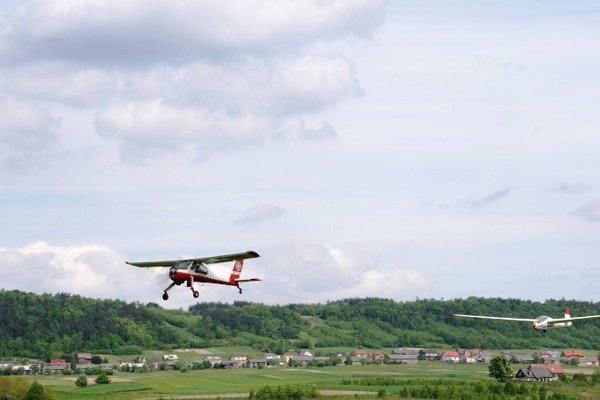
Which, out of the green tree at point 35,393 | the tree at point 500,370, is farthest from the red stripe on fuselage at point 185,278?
the tree at point 500,370

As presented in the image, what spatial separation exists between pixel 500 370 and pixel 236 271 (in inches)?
4477

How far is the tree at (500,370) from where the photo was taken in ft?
A: 634

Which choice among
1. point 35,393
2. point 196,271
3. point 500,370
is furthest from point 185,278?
point 500,370

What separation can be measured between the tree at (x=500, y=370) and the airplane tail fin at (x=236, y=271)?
362 feet

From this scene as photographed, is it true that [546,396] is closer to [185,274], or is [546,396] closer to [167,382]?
[167,382]

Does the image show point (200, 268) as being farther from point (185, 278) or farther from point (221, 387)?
point (221, 387)

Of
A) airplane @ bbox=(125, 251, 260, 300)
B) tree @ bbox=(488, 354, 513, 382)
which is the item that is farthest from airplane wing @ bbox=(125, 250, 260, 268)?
tree @ bbox=(488, 354, 513, 382)

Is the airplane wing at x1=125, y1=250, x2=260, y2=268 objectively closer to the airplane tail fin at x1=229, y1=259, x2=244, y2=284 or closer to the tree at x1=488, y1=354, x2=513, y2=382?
the airplane tail fin at x1=229, y1=259, x2=244, y2=284

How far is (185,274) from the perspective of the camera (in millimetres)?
83125

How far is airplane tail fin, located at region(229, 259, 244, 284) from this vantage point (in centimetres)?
8944

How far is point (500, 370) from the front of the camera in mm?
193625

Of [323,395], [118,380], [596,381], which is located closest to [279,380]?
[118,380]

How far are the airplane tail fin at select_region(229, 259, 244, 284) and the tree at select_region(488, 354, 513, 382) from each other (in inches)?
4338

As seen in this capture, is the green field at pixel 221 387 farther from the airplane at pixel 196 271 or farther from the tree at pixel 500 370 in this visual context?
the airplane at pixel 196 271
